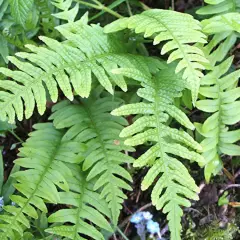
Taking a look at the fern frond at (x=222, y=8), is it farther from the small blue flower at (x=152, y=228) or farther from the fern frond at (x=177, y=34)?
the small blue flower at (x=152, y=228)

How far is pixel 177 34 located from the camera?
178 centimetres

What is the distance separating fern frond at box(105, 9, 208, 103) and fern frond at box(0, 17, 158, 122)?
11cm

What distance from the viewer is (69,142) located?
79.9 inches

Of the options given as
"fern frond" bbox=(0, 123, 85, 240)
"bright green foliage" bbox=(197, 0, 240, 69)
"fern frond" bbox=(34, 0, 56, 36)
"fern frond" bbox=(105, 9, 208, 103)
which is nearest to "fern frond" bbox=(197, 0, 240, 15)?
"bright green foliage" bbox=(197, 0, 240, 69)

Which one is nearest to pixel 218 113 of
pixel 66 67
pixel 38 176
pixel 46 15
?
pixel 66 67

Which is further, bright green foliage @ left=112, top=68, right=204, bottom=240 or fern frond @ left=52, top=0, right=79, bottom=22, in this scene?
fern frond @ left=52, top=0, right=79, bottom=22

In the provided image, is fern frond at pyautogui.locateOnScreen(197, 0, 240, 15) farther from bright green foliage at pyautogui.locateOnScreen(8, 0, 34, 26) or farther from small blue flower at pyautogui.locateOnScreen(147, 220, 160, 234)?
small blue flower at pyautogui.locateOnScreen(147, 220, 160, 234)

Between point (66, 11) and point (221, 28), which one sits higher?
point (66, 11)

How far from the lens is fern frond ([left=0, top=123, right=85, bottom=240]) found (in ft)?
5.94

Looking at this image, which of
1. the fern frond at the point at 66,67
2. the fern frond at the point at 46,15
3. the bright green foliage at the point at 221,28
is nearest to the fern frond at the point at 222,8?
the bright green foliage at the point at 221,28

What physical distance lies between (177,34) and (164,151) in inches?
17.7

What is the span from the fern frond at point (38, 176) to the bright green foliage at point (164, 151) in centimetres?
35

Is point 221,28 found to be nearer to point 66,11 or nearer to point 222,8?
point 222,8

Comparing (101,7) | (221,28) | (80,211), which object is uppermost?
(101,7)
